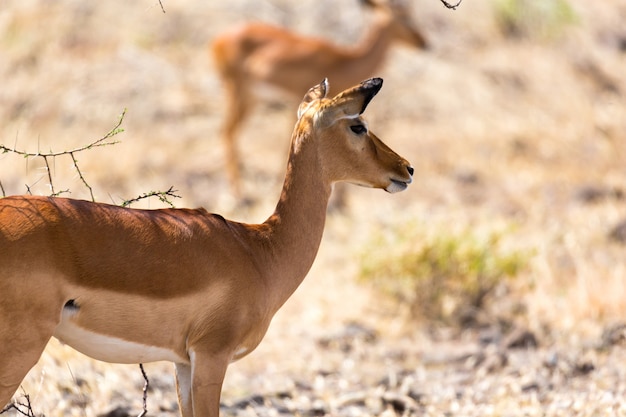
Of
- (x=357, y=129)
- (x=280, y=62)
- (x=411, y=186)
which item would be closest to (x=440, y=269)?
(x=411, y=186)

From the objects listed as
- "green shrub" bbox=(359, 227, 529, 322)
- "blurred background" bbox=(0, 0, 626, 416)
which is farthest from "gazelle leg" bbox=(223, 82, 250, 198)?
"green shrub" bbox=(359, 227, 529, 322)

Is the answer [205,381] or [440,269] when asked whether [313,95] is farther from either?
[440,269]

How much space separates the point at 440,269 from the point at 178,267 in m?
5.04

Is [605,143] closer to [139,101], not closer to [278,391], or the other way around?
[139,101]

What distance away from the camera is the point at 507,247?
10133 millimetres

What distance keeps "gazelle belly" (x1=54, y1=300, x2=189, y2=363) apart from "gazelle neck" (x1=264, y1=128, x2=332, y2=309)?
691mm

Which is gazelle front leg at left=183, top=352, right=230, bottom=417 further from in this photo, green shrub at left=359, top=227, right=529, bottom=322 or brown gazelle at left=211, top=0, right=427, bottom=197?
brown gazelle at left=211, top=0, right=427, bottom=197

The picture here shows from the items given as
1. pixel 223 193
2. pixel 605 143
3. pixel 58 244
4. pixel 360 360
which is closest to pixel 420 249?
pixel 360 360

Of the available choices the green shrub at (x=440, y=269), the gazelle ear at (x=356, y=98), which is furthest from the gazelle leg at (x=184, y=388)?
the green shrub at (x=440, y=269)

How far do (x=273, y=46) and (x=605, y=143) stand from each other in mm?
4480

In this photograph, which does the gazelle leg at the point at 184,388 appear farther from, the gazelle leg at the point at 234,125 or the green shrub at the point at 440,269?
the gazelle leg at the point at 234,125

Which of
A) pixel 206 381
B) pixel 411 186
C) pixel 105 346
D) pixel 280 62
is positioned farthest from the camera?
pixel 280 62

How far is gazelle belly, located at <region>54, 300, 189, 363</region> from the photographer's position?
4203 millimetres

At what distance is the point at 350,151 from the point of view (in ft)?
16.2
